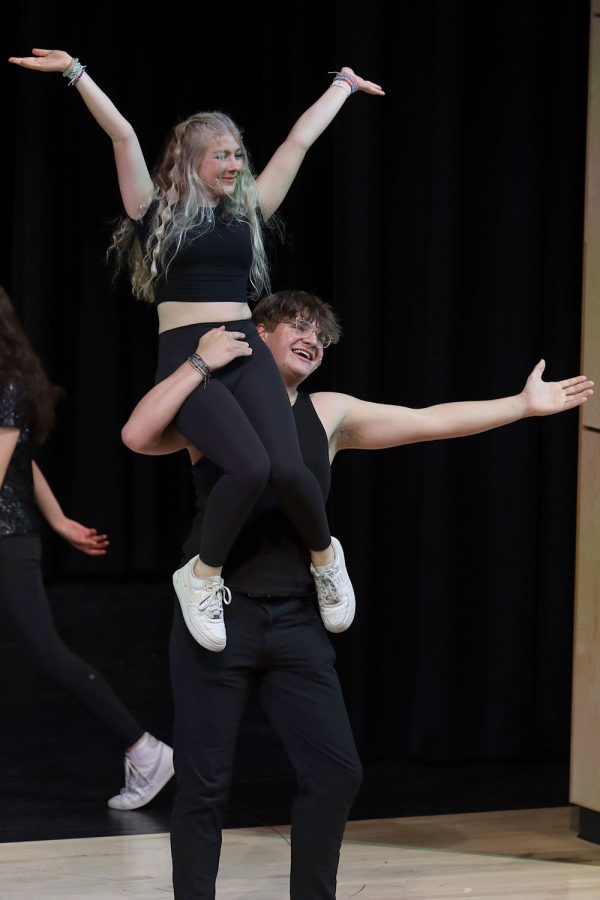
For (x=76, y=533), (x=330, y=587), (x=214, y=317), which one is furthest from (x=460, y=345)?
(x=330, y=587)

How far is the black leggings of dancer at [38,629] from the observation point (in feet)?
12.8

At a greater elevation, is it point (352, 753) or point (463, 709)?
point (352, 753)

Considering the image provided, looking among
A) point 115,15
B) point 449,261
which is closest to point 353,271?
point 449,261

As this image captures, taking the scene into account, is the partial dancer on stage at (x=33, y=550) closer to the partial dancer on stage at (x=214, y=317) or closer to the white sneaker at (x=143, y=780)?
A: the white sneaker at (x=143, y=780)

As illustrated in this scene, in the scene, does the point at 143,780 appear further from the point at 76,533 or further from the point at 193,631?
the point at 193,631

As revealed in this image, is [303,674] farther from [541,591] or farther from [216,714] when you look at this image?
[541,591]

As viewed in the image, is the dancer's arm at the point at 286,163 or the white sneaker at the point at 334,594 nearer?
Result: the white sneaker at the point at 334,594

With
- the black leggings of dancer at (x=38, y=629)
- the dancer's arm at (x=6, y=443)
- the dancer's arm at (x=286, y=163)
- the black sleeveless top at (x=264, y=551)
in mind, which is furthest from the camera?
the black leggings of dancer at (x=38, y=629)

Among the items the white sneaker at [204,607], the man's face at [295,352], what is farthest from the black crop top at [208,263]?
the white sneaker at [204,607]

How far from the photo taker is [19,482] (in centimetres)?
400

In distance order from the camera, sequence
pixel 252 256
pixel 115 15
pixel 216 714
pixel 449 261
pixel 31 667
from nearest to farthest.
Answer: pixel 216 714
pixel 252 256
pixel 449 261
pixel 31 667
pixel 115 15

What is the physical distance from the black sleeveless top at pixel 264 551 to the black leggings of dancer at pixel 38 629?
124 centimetres

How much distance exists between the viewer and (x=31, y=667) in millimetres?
6035

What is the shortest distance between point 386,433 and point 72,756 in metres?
2.32
